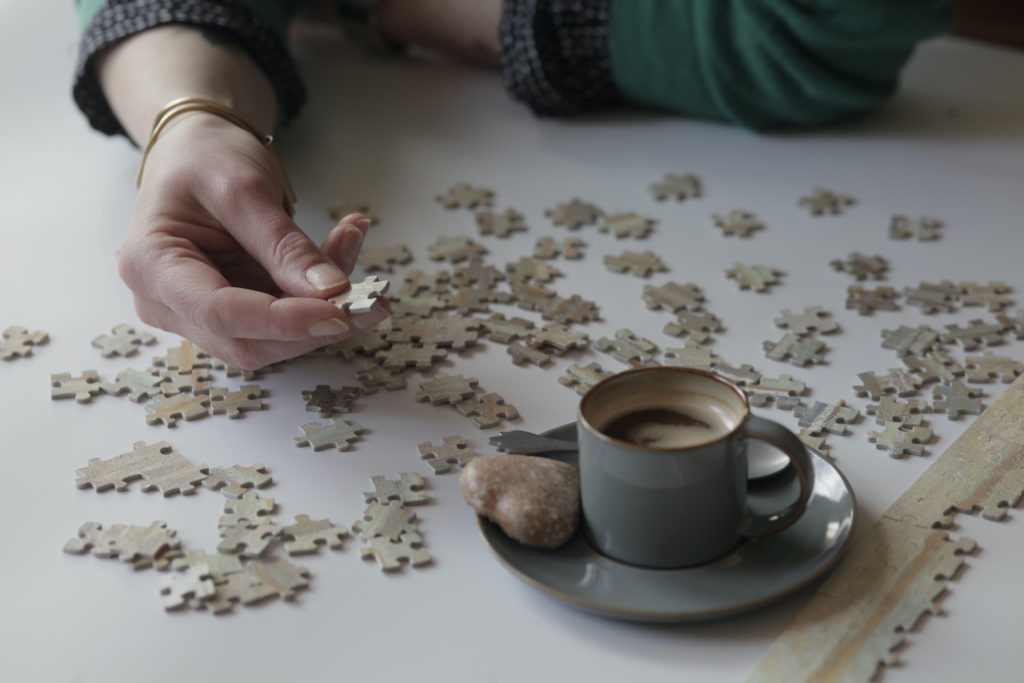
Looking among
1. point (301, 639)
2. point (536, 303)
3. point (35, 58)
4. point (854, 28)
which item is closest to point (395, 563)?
point (301, 639)

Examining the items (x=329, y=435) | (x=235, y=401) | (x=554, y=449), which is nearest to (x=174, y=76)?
(x=235, y=401)

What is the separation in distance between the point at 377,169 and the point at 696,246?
68 cm

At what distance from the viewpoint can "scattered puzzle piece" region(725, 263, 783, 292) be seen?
65.2 inches

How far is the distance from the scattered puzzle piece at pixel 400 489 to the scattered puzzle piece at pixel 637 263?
1.95 feet

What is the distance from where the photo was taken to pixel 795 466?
108 cm

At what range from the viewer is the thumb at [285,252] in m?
1.31

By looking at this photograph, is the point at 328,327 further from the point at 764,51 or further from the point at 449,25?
the point at 449,25

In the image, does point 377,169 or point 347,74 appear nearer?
point 377,169

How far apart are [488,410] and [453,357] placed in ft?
0.52

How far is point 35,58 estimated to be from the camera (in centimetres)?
264

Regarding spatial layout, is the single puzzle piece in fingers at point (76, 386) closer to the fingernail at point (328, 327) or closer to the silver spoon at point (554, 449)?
the fingernail at point (328, 327)

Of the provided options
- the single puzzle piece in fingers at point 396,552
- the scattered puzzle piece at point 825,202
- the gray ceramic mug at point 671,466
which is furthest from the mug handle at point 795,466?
the scattered puzzle piece at point 825,202

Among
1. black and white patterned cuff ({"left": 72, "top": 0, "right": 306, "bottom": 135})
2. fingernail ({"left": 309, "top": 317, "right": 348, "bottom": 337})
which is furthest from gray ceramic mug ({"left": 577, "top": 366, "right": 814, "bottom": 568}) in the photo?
black and white patterned cuff ({"left": 72, "top": 0, "right": 306, "bottom": 135})

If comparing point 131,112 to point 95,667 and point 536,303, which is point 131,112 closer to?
point 536,303
